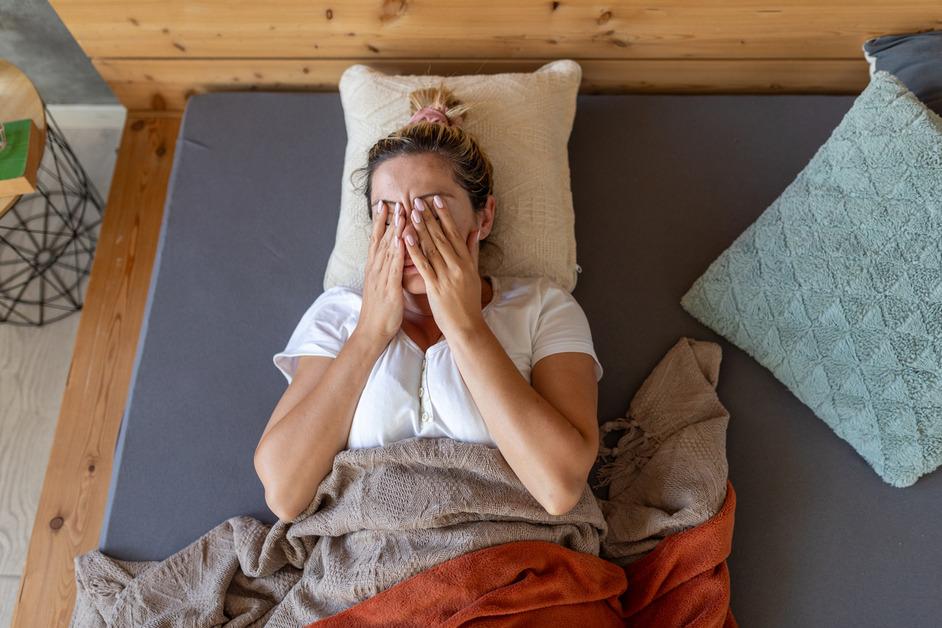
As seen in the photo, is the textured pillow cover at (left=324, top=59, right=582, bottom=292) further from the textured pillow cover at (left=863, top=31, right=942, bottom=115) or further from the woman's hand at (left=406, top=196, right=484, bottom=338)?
the textured pillow cover at (left=863, top=31, right=942, bottom=115)

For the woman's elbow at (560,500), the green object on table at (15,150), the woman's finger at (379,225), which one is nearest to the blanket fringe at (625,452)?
the woman's elbow at (560,500)

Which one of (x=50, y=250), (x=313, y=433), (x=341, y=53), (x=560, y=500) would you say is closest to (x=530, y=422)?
(x=560, y=500)

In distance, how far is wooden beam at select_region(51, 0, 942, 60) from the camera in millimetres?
1587

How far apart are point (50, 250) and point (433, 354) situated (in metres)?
1.36

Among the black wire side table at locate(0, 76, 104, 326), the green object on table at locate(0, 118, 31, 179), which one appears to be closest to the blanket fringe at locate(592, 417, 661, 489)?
the green object on table at locate(0, 118, 31, 179)

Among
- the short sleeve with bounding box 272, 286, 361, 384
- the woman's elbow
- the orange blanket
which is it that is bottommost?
the orange blanket

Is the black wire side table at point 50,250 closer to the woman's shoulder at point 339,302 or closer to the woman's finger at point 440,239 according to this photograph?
the woman's shoulder at point 339,302

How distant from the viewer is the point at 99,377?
1.81 metres

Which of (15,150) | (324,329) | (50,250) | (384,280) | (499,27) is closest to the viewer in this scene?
(384,280)

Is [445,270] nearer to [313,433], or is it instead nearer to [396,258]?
[396,258]

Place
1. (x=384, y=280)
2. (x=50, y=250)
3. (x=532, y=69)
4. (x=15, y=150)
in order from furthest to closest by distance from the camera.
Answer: (x=50, y=250), (x=532, y=69), (x=15, y=150), (x=384, y=280)

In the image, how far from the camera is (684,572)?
121 cm

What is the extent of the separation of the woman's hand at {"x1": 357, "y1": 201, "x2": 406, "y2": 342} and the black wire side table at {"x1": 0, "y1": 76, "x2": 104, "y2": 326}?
1122mm

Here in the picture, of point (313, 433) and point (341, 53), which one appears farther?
point (341, 53)
